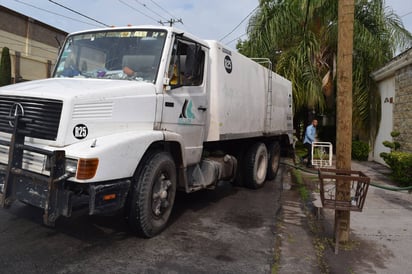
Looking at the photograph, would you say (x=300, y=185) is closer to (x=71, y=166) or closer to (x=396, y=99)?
(x=396, y=99)

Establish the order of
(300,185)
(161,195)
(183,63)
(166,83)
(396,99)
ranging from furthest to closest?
(396,99) → (300,185) → (183,63) → (166,83) → (161,195)

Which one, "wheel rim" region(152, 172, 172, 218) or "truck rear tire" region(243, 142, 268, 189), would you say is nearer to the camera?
"wheel rim" region(152, 172, 172, 218)

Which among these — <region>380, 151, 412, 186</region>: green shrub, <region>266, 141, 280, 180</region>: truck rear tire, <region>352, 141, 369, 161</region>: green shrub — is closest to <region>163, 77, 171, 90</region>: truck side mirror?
<region>266, 141, 280, 180</region>: truck rear tire

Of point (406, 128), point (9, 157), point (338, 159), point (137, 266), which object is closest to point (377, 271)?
point (338, 159)

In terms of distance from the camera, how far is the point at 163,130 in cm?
505

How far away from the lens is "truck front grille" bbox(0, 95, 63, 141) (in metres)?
4.01

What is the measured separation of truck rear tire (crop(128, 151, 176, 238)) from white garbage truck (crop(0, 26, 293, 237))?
0.04 ft

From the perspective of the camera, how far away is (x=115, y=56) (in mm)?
5191

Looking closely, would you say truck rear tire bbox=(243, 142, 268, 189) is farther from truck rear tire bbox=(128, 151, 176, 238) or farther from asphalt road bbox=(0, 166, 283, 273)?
truck rear tire bbox=(128, 151, 176, 238)


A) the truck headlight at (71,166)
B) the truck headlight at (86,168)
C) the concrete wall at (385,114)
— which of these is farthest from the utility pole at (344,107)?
the concrete wall at (385,114)

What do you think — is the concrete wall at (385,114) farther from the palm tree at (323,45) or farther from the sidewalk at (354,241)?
the sidewalk at (354,241)

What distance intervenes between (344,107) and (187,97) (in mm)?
2218

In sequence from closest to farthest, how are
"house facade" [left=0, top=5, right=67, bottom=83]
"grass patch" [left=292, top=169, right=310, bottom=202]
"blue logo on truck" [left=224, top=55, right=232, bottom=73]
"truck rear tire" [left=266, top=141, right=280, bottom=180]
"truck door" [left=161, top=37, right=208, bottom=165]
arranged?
"truck door" [left=161, top=37, right=208, bottom=165], "blue logo on truck" [left=224, top=55, right=232, bottom=73], "grass patch" [left=292, top=169, right=310, bottom=202], "truck rear tire" [left=266, top=141, right=280, bottom=180], "house facade" [left=0, top=5, right=67, bottom=83]

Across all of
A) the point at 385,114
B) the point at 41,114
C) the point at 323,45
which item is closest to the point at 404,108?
the point at 385,114
